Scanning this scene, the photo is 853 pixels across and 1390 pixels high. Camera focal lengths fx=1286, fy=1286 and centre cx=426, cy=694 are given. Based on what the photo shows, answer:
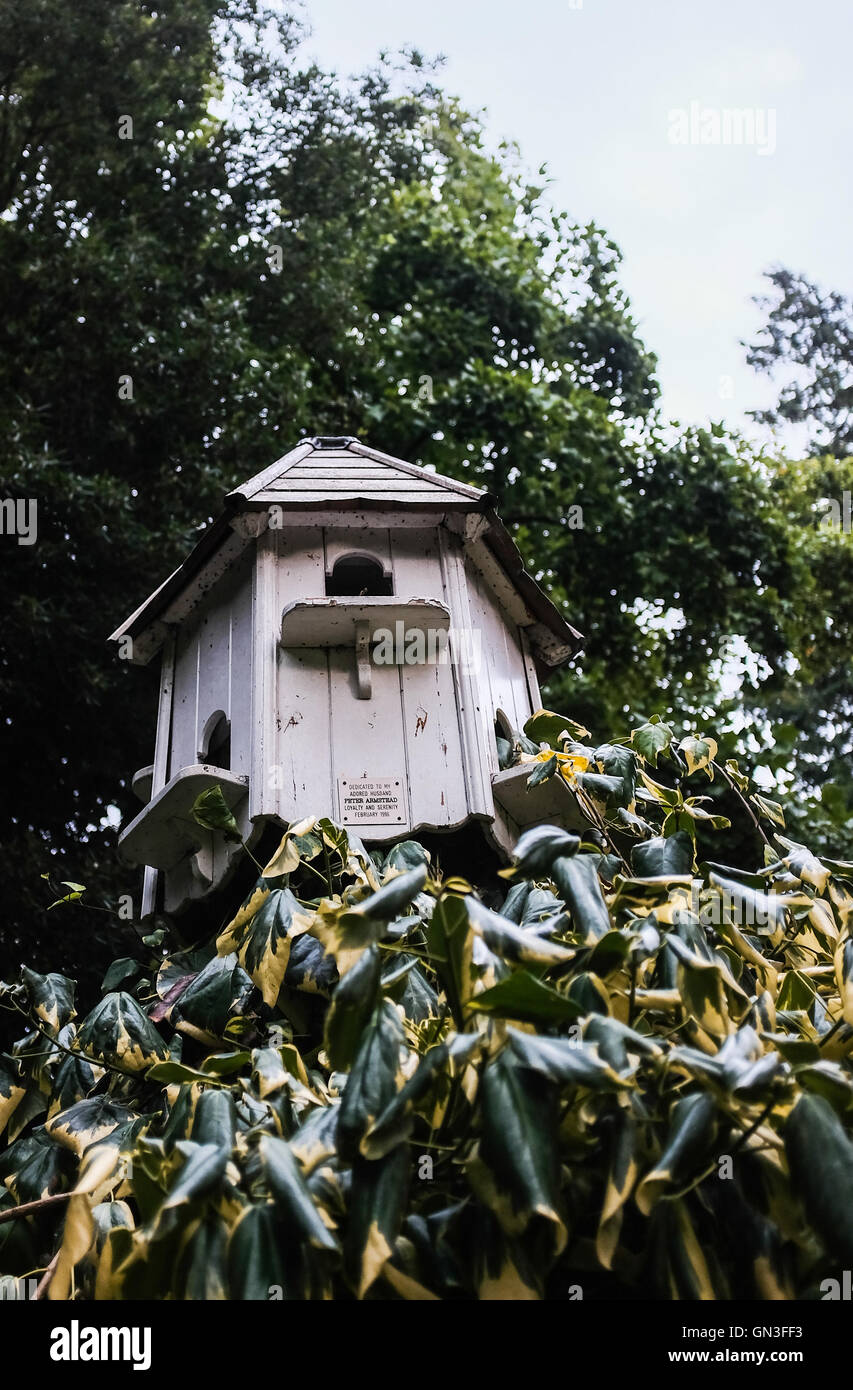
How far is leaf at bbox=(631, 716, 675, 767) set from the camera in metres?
2.81

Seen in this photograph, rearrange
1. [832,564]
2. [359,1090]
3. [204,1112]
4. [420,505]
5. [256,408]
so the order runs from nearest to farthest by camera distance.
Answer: [359,1090] < [204,1112] < [420,505] < [256,408] < [832,564]

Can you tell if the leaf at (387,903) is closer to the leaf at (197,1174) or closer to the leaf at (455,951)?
the leaf at (455,951)

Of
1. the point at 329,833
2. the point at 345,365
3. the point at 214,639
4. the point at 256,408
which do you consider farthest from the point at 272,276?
the point at 329,833

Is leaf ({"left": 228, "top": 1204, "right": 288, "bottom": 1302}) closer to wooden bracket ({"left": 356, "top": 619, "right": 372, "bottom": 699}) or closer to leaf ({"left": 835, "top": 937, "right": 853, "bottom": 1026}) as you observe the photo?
leaf ({"left": 835, "top": 937, "right": 853, "bottom": 1026})

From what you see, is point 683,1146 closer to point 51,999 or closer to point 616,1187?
point 616,1187

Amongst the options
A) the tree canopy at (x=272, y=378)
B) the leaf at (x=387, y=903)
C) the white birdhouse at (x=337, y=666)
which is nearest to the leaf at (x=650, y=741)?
the white birdhouse at (x=337, y=666)

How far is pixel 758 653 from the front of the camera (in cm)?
813

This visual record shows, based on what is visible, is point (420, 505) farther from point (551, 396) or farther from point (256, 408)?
point (551, 396)

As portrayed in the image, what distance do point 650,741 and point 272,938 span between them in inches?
38.1

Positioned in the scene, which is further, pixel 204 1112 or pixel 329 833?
pixel 329 833

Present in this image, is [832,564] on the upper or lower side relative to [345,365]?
lower

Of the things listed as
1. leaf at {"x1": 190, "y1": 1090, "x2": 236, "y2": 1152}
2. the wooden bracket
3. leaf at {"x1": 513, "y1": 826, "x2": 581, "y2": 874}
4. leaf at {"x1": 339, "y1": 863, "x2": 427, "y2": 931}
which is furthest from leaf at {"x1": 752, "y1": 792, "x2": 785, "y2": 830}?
leaf at {"x1": 190, "y1": 1090, "x2": 236, "y2": 1152}

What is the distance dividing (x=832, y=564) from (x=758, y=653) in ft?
4.82

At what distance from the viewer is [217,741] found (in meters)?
3.70
